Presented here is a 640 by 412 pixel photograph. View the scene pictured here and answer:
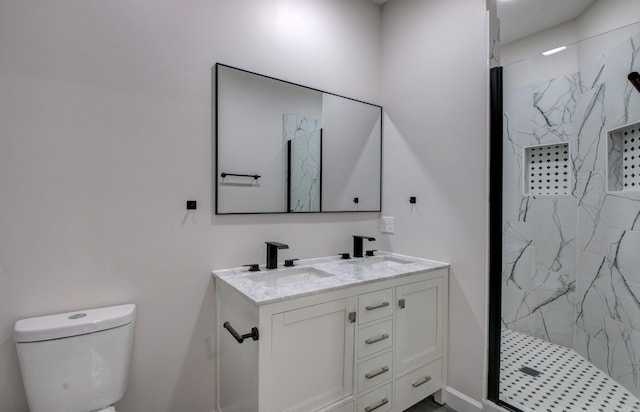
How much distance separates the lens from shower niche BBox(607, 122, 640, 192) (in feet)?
5.71

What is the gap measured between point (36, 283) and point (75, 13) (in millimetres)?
1185

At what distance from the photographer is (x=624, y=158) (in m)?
1.80

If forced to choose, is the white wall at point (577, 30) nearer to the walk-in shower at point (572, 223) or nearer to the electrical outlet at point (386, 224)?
the walk-in shower at point (572, 223)

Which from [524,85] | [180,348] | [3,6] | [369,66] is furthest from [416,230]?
[3,6]

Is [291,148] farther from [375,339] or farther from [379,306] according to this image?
[375,339]

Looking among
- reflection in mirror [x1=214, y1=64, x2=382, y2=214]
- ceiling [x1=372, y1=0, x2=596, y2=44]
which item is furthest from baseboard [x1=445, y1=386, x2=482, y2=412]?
ceiling [x1=372, y1=0, x2=596, y2=44]

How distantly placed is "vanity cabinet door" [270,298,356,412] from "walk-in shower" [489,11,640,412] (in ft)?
3.04

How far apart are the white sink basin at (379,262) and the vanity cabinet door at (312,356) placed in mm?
540

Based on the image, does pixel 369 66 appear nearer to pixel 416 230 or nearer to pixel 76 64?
pixel 416 230

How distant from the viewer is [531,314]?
84.1 inches

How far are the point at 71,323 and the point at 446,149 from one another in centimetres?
213

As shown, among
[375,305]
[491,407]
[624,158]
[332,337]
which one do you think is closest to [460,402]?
[491,407]

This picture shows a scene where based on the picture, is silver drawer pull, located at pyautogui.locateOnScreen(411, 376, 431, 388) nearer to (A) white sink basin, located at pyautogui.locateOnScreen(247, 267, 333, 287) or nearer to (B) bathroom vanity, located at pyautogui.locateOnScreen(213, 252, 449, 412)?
(B) bathroom vanity, located at pyautogui.locateOnScreen(213, 252, 449, 412)

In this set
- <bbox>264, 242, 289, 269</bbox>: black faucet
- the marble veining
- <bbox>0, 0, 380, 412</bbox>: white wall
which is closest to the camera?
<bbox>0, 0, 380, 412</bbox>: white wall
